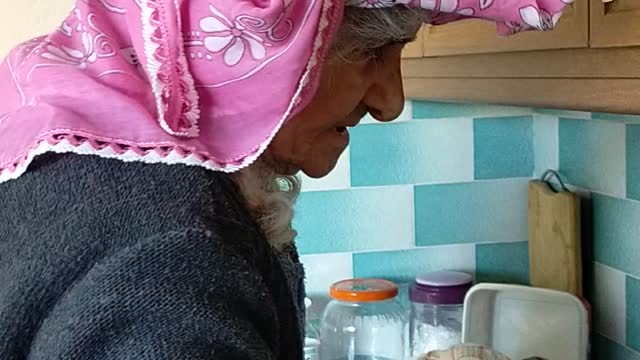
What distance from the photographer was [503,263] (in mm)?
1779

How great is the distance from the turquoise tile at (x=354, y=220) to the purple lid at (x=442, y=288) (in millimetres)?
91

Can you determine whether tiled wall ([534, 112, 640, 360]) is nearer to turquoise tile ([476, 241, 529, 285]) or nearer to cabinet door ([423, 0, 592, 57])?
turquoise tile ([476, 241, 529, 285])

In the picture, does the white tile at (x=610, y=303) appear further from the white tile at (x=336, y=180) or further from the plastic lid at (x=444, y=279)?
the white tile at (x=336, y=180)

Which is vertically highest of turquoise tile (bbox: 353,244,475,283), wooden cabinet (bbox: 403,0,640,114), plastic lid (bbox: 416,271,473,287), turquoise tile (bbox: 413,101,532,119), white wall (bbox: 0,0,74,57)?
white wall (bbox: 0,0,74,57)

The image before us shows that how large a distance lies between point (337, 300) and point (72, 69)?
3.37 ft

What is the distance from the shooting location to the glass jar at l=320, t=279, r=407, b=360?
171 centimetres

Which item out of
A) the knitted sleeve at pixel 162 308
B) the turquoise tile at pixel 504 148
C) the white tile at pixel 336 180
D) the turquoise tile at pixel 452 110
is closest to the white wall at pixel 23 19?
the white tile at pixel 336 180

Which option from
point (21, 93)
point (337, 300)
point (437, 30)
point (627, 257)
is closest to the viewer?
point (21, 93)

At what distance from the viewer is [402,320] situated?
173 centimetres

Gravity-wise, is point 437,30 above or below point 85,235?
above

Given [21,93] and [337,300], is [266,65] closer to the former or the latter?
[21,93]

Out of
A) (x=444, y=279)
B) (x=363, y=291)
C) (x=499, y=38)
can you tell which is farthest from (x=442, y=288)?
(x=499, y=38)

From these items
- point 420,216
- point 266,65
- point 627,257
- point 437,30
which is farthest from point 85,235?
point 420,216

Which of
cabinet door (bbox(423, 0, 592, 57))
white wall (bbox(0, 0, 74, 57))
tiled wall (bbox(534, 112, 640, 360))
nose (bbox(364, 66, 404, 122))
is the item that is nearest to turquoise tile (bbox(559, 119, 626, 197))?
tiled wall (bbox(534, 112, 640, 360))
